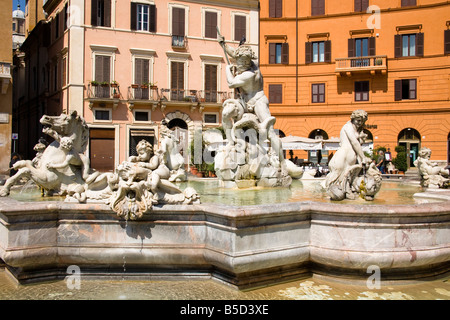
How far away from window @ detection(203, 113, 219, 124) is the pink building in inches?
2.6

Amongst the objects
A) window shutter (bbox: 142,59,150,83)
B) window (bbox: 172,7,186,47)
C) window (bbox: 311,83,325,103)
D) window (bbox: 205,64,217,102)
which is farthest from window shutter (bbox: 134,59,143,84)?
window (bbox: 311,83,325,103)

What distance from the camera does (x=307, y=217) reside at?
14.9ft

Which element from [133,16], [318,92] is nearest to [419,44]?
[318,92]

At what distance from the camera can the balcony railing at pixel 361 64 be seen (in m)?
28.5

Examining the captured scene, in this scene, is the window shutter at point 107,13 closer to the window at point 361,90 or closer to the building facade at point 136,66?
the building facade at point 136,66

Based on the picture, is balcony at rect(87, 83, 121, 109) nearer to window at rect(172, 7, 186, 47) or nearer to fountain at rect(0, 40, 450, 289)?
window at rect(172, 7, 186, 47)

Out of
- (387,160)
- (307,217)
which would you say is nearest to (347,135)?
(307,217)

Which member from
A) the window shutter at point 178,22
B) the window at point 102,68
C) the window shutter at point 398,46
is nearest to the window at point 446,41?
the window shutter at point 398,46

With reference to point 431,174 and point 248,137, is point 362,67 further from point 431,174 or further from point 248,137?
point 248,137

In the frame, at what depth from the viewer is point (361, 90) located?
96.3 feet

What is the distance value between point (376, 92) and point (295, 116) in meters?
5.43

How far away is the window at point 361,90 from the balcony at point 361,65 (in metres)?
0.84

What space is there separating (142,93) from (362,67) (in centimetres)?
1408
